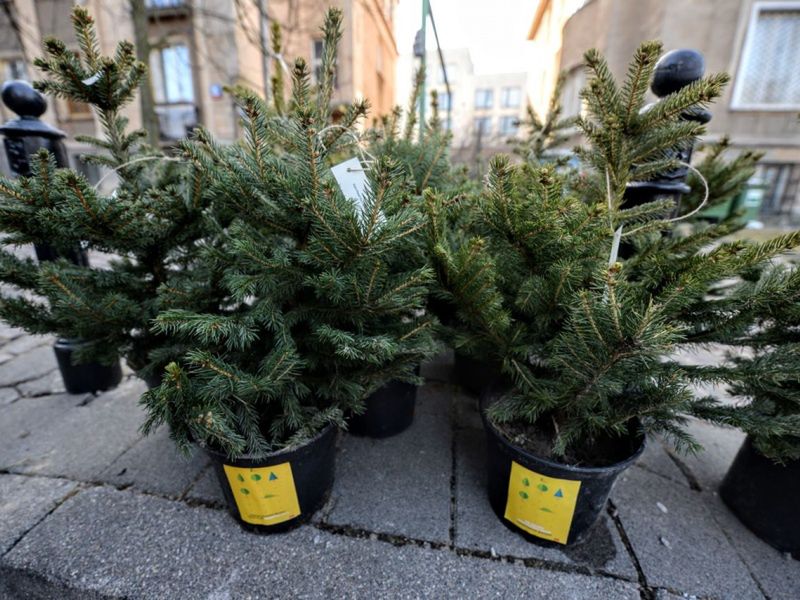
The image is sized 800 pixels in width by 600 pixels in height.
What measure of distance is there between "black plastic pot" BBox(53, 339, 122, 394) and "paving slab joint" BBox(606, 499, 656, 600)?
2.68m

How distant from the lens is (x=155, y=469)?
1.75m

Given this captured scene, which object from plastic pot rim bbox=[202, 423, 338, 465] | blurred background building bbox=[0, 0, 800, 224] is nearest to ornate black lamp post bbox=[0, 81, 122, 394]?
plastic pot rim bbox=[202, 423, 338, 465]

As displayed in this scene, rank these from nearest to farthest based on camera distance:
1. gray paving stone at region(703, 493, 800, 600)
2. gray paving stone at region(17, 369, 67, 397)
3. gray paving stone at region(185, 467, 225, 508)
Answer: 1. gray paving stone at region(703, 493, 800, 600)
2. gray paving stone at region(185, 467, 225, 508)
3. gray paving stone at region(17, 369, 67, 397)

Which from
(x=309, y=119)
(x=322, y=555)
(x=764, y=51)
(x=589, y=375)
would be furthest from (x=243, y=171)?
(x=764, y=51)

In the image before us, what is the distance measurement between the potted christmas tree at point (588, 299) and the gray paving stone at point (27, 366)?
303cm

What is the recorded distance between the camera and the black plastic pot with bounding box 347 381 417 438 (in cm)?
189

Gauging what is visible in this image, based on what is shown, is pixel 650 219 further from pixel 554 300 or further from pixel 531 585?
pixel 531 585

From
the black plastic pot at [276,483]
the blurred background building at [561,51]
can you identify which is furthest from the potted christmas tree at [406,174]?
the blurred background building at [561,51]

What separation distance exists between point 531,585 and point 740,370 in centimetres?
96

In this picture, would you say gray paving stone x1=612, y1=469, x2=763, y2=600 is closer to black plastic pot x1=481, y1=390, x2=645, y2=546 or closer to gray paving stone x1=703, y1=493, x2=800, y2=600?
gray paving stone x1=703, y1=493, x2=800, y2=600

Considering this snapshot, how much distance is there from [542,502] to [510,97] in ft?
134

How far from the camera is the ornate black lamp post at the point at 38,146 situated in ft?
6.41

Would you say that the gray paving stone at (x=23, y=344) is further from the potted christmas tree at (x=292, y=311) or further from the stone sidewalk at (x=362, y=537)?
the potted christmas tree at (x=292, y=311)

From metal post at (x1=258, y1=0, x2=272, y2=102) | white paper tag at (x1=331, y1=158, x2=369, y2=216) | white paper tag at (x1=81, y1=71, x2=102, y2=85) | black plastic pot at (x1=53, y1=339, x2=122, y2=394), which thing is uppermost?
metal post at (x1=258, y1=0, x2=272, y2=102)
